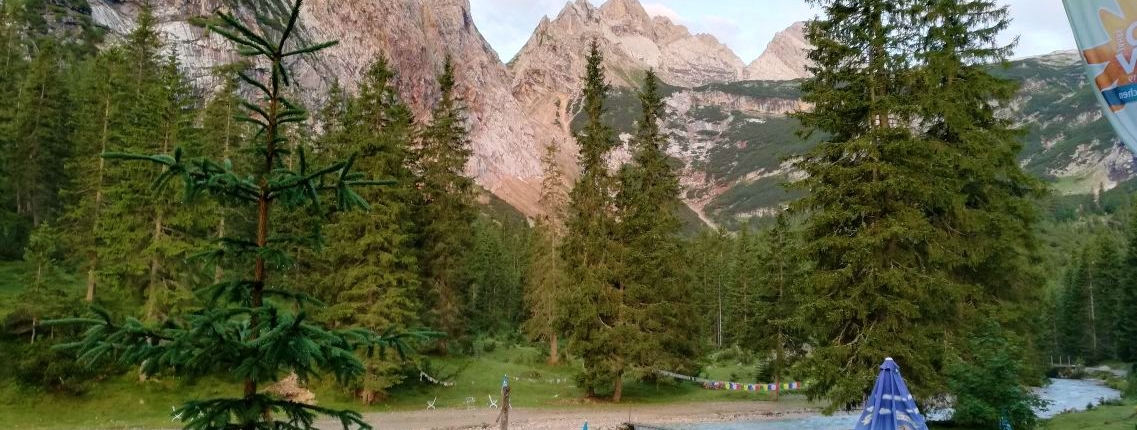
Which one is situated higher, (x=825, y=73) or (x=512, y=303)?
(x=825, y=73)

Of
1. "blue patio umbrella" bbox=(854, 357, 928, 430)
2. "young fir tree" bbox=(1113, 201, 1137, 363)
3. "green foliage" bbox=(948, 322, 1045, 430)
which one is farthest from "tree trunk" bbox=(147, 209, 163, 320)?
"young fir tree" bbox=(1113, 201, 1137, 363)

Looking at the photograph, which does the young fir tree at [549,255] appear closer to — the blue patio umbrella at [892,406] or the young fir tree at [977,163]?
the young fir tree at [977,163]

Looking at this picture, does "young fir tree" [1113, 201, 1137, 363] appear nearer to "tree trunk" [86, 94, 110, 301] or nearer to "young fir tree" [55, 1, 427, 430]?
"young fir tree" [55, 1, 427, 430]

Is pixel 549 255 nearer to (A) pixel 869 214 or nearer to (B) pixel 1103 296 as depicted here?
(A) pixel 869 214

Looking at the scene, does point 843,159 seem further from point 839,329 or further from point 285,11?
point 285,11

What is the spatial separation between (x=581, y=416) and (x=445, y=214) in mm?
13959

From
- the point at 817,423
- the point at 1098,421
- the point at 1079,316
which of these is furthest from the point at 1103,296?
the point at 1098,421

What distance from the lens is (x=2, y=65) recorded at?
51812 mm

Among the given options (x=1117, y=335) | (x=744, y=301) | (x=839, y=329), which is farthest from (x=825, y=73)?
(x=1117, y=335)

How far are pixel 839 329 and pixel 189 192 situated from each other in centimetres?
1700

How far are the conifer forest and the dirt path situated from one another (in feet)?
6.17

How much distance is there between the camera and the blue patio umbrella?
472 inches

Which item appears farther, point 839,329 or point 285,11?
point 285,11

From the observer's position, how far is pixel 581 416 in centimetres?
2712
